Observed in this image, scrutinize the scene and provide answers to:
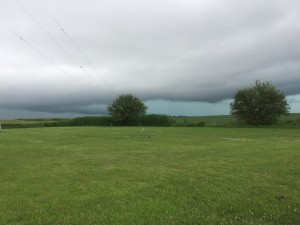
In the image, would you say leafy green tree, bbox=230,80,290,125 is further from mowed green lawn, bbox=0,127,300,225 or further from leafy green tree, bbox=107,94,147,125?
mowed green lawn, bbox=0,127,300,225

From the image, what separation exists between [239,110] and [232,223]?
81.1 m

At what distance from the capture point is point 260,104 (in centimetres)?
8388

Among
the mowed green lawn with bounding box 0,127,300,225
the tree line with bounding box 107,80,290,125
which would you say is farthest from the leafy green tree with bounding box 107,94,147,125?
the mowed green lawn with bounding box 0,127,300,225

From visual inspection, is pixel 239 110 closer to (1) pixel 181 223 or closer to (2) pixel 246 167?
(2) pixel 246 167

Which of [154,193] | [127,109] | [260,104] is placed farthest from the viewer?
[127,109]

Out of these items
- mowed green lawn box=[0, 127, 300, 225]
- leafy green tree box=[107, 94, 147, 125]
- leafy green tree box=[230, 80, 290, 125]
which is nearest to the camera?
mowed green lawn box=[0, 127, 300, 225]

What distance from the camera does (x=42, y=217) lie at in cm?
887

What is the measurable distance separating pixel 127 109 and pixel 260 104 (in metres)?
38.0

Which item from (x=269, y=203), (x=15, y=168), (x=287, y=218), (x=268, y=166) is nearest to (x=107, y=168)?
(x=15, y=168)

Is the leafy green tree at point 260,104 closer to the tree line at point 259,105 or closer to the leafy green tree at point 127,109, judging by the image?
the tree line at point 259,105

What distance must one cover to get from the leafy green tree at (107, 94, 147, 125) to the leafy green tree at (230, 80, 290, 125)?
30.3 meters

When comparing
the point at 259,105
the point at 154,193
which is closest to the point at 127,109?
the point at 259,105

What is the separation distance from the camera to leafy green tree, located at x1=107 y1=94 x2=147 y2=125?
105 metres

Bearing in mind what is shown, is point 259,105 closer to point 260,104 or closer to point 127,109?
point 260,104
